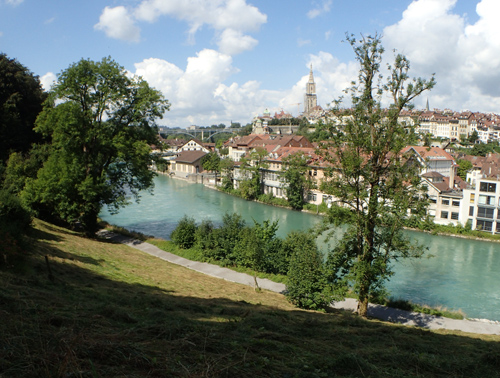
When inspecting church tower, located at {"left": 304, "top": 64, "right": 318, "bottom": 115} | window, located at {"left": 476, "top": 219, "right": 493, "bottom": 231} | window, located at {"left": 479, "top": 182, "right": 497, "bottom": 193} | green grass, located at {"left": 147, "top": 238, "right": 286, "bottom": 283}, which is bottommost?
green grass, located at {"left": 147, "top": 238, "right": 286, "bottom": 283}

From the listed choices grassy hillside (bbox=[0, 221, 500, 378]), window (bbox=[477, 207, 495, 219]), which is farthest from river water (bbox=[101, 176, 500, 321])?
grassy hillside (bbox=[0, 221, 500, 378])

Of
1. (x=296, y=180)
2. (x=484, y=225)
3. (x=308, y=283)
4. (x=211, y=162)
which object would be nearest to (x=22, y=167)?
(x=308, y=283)

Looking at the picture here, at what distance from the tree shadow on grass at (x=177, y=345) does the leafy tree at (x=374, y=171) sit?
3.05 m

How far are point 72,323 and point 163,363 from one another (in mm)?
1474

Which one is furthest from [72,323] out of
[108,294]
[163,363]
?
[108,294]

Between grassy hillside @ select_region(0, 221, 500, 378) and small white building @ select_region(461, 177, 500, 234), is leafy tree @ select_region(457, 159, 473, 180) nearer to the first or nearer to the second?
small white building @ select_region(461, 177, 500, 234)

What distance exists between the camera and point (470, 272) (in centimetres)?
1823

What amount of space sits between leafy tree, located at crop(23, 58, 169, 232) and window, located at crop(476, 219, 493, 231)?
2079 cm

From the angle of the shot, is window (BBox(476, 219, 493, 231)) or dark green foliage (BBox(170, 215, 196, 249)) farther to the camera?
window (BBox(476, 219, 493, 231))

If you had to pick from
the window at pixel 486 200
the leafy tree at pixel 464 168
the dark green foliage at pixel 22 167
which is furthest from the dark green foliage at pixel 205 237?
the leafy tree at pixel 464 168

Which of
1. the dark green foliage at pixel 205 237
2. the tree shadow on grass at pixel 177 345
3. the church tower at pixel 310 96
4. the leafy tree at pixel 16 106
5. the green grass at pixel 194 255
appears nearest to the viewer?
the tree shadow on grass at pixel 177 345

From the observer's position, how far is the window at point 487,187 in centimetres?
2603

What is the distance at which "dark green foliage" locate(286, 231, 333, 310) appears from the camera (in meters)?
10.7

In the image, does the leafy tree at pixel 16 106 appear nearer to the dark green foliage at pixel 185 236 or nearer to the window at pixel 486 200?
the dark green foliage at pixel 185 236
